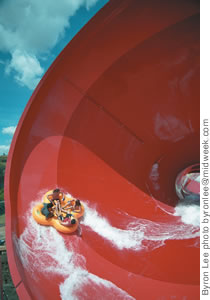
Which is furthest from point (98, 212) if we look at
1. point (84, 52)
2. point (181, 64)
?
point (181, 64)

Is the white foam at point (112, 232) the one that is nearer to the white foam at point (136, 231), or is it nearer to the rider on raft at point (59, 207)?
the white foam at point (136, 231)

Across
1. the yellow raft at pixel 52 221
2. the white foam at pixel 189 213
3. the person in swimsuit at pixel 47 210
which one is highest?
the white foam at pixel 189 213

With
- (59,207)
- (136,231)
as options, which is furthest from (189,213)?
(59,207)

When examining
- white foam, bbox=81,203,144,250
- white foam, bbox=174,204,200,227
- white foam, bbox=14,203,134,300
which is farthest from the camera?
white foam, bbox=174,204,200,227

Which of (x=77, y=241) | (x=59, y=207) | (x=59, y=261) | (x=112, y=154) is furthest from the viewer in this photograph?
(x=112, y=154)

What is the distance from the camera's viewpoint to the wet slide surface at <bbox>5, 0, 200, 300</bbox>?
147cm

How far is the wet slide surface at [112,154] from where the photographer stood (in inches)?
57.8

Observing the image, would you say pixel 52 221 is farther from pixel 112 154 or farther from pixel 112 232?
pixel 112 154

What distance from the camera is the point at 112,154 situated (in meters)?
2.18

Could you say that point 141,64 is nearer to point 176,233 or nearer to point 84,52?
point 84,52

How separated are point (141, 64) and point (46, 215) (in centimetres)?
187

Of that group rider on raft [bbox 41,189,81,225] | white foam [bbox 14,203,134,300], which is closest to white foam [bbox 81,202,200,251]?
rider on raft [bbox 41,189,81,225]

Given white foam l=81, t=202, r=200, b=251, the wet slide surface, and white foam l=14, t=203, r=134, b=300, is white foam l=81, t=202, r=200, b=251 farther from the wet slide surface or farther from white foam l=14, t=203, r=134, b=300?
white foam l=14, t=203, r=134, b=300

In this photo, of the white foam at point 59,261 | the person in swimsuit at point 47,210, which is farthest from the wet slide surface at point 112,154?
the person in swimsuit at point 47,210
